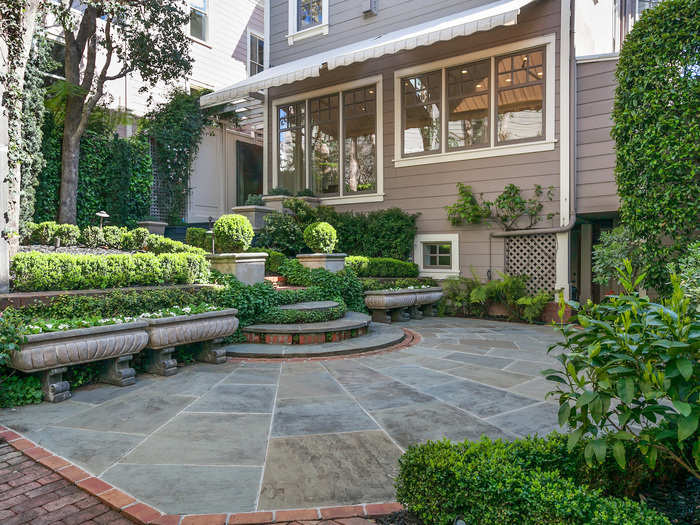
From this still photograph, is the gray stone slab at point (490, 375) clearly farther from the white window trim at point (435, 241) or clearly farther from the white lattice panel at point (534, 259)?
the white window trim at point (435, 241)

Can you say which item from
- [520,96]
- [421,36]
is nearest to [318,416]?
[421,36]

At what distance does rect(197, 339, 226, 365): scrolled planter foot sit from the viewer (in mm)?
5680

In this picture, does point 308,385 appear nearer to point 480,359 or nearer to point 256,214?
point 480,359

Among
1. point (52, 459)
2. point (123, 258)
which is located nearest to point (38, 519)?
point (52, 459)

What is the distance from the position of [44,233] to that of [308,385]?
7.65m

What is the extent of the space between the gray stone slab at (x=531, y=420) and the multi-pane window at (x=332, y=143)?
8070mm

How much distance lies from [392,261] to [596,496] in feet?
27.4

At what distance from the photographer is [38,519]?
2354mm

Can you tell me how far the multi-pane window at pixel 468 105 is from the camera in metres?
9.97

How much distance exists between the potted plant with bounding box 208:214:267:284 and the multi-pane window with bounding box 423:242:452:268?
4409 millimetres

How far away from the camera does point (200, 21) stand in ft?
50.0

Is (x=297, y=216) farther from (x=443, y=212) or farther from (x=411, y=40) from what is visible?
(x=411, y=40)

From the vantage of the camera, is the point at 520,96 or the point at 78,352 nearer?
the point at 78,352

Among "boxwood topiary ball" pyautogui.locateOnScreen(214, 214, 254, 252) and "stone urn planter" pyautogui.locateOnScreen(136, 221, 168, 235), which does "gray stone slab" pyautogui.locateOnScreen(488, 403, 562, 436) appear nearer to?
"boxwood topiary ball" pyautogui.locateOnScreen(214, 214, 254, 252)
